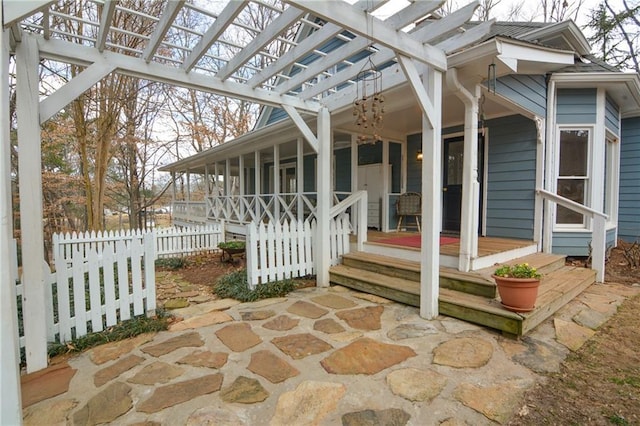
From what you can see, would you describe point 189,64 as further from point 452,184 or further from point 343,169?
point 343,169

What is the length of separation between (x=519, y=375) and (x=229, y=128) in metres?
15.5

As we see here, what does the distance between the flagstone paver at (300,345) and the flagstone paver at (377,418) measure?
0.77 m

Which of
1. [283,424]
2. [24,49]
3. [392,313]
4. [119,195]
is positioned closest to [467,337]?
[392,313]

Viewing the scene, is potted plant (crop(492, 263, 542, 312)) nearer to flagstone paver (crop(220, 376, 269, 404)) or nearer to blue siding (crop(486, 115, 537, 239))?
flagstone paver (crop(220, 376, 269, 404))

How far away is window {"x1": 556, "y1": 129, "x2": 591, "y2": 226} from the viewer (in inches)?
207

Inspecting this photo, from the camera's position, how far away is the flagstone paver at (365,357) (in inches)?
91.4

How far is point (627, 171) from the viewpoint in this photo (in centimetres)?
691

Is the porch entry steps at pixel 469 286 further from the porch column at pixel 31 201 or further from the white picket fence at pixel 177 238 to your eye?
the white picket fence at pixel 177 238

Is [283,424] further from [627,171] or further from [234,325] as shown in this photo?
[627,171]

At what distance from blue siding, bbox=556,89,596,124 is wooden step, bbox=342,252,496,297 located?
3708 mm

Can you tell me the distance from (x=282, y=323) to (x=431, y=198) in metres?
2.03

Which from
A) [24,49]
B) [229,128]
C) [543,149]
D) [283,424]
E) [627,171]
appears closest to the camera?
[283,424]

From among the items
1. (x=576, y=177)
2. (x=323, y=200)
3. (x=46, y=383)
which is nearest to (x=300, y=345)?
(x=46, y=383)

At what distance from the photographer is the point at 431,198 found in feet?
10.6
